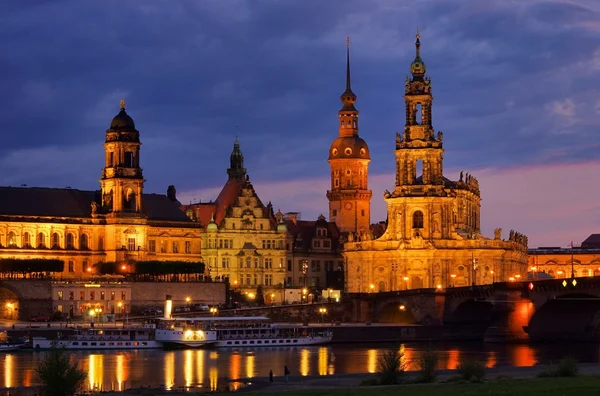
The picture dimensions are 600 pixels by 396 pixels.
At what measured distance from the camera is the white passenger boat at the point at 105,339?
395ft

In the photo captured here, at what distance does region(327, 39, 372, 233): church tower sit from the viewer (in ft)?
618

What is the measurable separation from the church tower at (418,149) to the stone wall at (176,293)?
74.8 feet

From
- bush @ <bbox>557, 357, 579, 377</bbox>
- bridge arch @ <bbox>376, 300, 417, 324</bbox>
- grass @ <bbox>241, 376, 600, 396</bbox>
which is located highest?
bridge arch @ <bbox>376, 300, 417, 324</bbox>

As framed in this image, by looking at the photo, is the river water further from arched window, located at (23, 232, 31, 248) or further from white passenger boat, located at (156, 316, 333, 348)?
arched window, located at (23, 232, 31, 248)

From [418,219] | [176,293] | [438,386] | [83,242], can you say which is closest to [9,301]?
[83,242]

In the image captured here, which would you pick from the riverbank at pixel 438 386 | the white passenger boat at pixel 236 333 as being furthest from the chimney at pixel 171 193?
the riverbank at pixel 438 386

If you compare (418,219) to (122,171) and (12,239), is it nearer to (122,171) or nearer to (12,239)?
(122,171)

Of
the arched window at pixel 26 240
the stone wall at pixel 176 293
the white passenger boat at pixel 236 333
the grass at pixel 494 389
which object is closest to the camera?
the grass at pixel 494 389

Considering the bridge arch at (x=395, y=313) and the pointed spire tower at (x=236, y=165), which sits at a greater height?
the pointed spire tower at (x=236, y=165)

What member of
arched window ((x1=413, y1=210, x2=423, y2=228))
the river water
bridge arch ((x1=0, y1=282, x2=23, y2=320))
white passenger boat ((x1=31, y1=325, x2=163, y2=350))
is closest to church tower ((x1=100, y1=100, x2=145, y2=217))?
bridge arch ((x1=0, y1=282, x2=23, y2=320))

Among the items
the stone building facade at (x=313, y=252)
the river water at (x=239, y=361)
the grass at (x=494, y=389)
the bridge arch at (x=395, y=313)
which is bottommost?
the river water at (x=239, y=361)

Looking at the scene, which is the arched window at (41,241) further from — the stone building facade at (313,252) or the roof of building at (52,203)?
the stone building facade at (313,252)

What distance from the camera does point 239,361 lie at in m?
110

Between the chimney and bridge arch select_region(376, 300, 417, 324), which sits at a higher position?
the chimney
